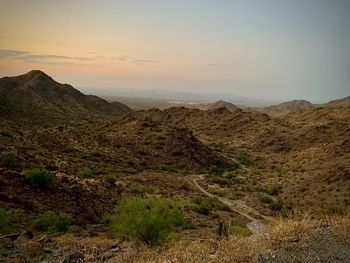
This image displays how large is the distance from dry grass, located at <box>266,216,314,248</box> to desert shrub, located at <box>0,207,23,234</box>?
10589mm

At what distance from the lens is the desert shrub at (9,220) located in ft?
47.7

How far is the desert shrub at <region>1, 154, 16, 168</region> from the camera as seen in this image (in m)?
25.4

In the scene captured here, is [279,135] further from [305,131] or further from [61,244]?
[61,244]

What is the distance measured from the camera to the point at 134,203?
14281 mm

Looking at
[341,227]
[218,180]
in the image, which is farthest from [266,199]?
[341,227]

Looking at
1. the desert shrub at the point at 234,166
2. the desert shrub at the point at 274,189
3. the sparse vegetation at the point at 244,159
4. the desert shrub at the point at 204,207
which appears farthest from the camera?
the sparse vegetation at the point at 244,159

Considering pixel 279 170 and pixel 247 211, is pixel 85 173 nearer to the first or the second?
pixel 247 211

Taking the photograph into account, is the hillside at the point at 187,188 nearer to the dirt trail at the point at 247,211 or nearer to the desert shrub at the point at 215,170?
the dirt trail at the point at 247,211

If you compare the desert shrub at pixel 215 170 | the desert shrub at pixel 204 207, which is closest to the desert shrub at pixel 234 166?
the desert shrub at pixel 215 170

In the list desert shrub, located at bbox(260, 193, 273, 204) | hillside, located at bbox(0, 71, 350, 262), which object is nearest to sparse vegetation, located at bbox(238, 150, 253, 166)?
hillside, located at bbox(0, 71, 350, 262)

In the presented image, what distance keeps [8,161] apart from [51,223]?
10.4 m

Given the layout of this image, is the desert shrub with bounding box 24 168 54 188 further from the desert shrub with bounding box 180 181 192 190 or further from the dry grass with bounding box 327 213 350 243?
the desert shrub with bounding box 180 181 192 190

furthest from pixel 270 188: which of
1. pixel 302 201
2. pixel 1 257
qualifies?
pixel 1 257

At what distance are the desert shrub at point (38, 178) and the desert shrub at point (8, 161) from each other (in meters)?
3.76
